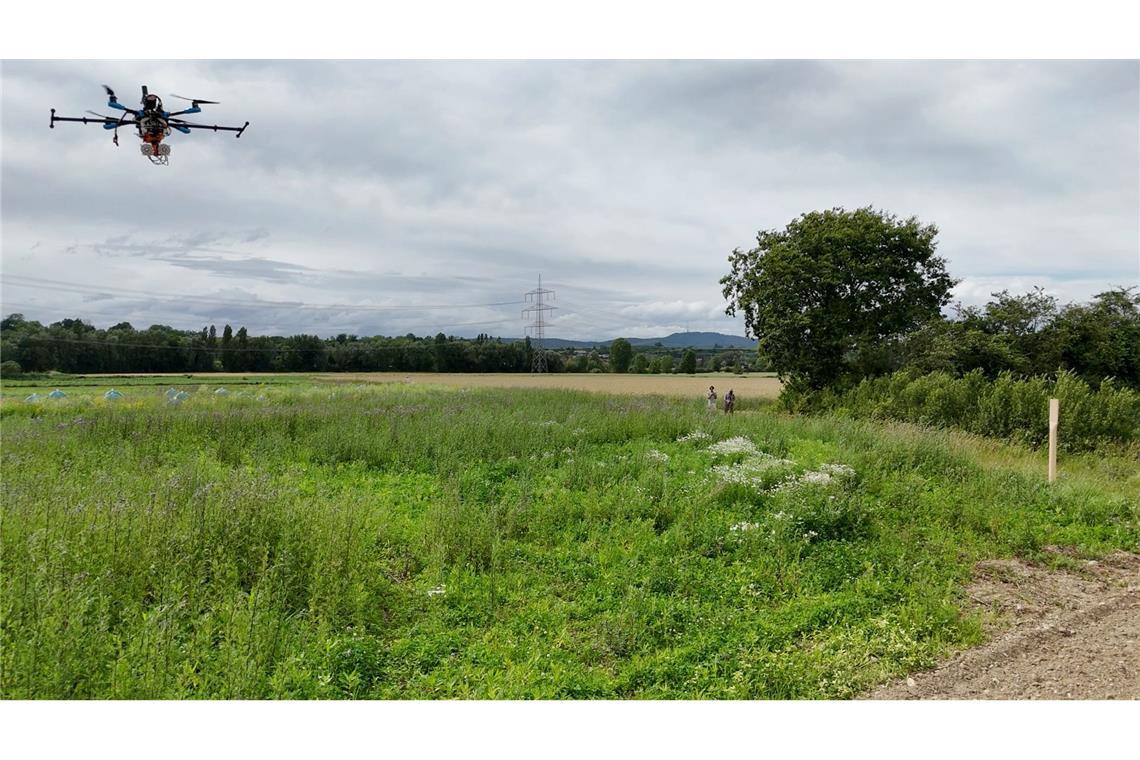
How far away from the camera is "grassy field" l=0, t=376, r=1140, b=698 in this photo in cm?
365

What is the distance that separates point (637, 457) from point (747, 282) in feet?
60.8

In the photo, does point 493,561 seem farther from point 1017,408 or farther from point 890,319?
point 890,319

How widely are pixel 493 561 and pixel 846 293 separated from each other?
2228cm

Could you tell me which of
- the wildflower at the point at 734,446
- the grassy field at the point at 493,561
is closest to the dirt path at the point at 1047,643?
the grassy field at the point at 493,561

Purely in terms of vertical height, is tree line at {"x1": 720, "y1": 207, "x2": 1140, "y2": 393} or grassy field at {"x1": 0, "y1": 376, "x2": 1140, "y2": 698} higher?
tree line at {"x1": 720, "y1": 207, "x2": 1140, "y2": 393}

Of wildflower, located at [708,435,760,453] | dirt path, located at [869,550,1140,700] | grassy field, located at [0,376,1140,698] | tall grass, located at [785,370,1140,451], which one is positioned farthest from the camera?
tall grass, located at [785,370,1140,451]

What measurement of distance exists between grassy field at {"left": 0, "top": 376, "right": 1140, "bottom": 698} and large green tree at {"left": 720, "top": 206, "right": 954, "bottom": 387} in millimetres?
13177

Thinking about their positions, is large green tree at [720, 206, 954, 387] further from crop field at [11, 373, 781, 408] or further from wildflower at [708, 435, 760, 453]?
wildflower at [708, 435, 760, 453]

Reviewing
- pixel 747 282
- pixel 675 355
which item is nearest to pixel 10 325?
pixel 747 282

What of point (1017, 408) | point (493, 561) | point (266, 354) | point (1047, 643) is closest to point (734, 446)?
point (1047, 643)

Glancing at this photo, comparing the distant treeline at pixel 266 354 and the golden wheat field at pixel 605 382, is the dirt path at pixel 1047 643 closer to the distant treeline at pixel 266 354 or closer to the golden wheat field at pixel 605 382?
the distant treeline at pixel 266 354

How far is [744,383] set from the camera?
3588 cm

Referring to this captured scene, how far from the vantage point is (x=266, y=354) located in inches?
990

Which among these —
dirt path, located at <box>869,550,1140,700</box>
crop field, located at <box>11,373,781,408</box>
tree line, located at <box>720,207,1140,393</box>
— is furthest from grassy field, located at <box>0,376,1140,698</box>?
tree line, located at <box>720,207,1140,393</box>
